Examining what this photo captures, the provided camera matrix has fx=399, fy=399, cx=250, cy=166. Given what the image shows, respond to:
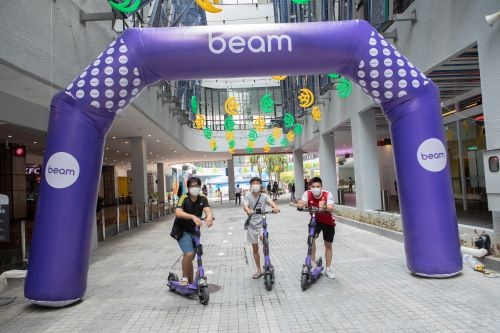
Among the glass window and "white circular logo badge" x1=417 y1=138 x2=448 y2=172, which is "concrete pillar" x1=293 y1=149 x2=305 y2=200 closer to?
the glass window

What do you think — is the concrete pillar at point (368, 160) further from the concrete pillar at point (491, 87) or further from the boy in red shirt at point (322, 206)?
the boy in red shirt at point (322, 206)

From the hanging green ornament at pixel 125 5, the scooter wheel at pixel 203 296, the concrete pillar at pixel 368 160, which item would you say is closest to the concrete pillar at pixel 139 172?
the concrete pillar at pixel 368 160

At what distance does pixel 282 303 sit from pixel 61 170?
11.7 ft

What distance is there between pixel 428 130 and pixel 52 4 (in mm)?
7020

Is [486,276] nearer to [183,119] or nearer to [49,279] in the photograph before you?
[49,279]

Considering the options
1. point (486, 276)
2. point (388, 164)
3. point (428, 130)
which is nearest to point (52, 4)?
point (428, 130)

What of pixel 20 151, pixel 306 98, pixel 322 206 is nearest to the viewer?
pixel 322 206

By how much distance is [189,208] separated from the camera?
5.80 metres

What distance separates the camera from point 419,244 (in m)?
6.12

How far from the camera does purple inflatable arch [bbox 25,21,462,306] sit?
575cm

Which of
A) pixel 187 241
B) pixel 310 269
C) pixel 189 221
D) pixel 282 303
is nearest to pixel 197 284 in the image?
pixel 187 241

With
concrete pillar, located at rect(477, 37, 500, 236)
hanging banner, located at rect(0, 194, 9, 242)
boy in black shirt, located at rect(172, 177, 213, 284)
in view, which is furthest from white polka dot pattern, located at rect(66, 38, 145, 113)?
concrete pillar, located at rect(477, 37, 500, 236)

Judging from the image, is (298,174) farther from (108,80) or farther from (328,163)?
(108,80)

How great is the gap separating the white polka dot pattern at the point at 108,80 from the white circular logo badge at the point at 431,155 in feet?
14.9
